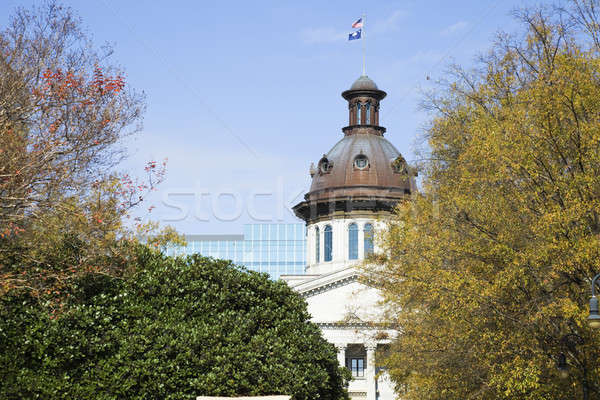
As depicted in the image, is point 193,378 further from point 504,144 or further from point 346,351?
point 346,351

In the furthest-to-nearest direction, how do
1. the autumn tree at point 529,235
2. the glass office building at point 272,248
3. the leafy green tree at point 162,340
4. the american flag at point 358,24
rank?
the glass office building at point 272,248 < the american flag at point 358,24 < the leafy green tree at point 162,340 < the autumn tree at point 529,235

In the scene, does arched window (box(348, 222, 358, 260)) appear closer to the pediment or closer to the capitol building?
the capitol building

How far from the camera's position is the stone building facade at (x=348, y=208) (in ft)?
200

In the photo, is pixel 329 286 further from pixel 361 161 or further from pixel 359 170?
pixel 361 161

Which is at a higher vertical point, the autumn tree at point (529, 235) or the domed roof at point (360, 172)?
the domed roof at point (360, 172)

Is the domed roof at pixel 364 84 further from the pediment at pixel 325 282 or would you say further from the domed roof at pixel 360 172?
the pediment at pixel 325 282

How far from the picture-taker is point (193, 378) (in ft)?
69.3

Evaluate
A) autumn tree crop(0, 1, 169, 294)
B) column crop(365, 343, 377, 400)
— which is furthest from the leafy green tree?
column crop(365, 343, 377, 400)

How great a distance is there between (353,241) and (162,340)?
45.1 meters

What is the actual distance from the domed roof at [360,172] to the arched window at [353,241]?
9.30 ft

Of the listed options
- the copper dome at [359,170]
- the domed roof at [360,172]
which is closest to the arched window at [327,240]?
the copper dome at [359,170]

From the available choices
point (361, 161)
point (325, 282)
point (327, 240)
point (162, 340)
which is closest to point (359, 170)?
point (361, 161)

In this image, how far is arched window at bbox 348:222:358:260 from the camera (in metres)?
65.2

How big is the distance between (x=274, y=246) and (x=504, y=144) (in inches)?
4647
